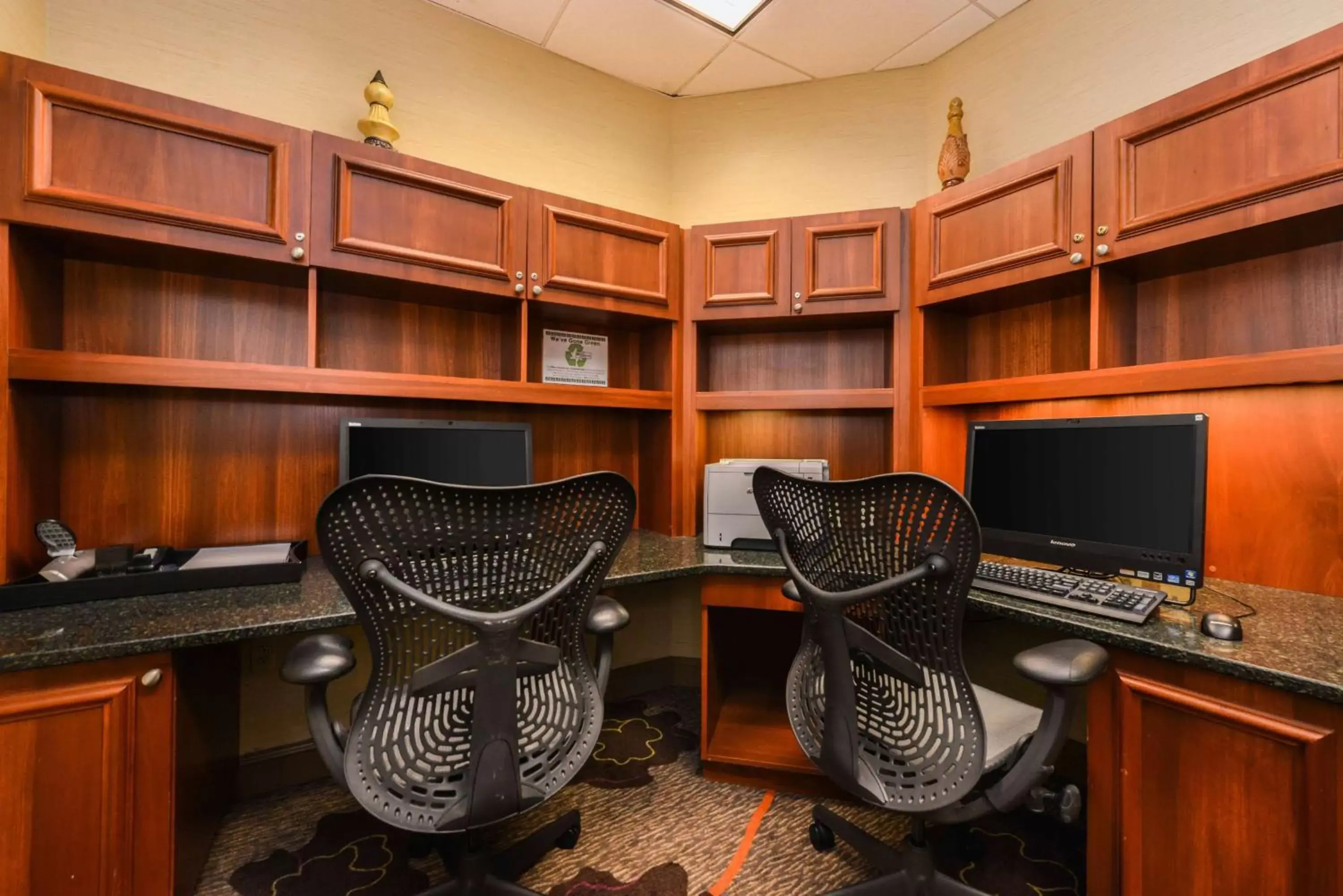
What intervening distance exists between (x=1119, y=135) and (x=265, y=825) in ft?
10.6

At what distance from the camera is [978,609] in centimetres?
141

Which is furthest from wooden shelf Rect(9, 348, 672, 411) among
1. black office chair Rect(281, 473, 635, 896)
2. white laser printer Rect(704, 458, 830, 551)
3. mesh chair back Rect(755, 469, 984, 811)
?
mesh chair back Rect(755, 469, 984, 811)

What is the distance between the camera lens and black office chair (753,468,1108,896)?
3.38 feet

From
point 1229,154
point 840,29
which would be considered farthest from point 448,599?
point 840,29

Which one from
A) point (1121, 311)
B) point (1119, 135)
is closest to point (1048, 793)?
point (1121, 311)

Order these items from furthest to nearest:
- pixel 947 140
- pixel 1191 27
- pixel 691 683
→ pixel 691 683
pixel 947 140
pixel 1191 27

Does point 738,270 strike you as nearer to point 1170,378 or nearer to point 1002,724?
point 1170,378

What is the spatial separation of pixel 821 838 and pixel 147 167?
2587 mm

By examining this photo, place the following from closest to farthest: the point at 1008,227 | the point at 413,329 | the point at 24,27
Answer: the point at 24,27, the point at 1008,227, the point at 413,329

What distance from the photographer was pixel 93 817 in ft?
3.55

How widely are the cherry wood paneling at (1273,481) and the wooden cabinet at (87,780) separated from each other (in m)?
2.60

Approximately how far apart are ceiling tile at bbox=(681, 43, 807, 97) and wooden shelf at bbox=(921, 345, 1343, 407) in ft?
5.24

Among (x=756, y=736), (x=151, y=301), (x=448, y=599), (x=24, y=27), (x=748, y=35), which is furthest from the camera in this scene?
(x=748, y=35)

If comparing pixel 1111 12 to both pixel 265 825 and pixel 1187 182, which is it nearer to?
pixel 1187 182
